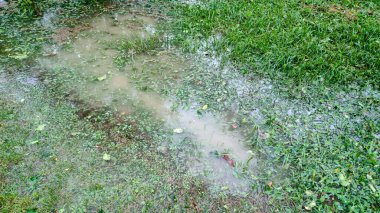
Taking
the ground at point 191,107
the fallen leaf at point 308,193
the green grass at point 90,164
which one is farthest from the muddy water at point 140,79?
the fallen leaf at point 308,193

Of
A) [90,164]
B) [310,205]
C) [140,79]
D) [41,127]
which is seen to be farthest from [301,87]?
[41,127]

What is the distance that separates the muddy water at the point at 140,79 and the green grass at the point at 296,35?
685mm

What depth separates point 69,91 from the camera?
3.41 m

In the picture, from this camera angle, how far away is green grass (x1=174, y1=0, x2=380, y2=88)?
3.65 m

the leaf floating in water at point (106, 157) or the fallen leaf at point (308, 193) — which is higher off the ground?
the fallen leaf at point (308, 193)

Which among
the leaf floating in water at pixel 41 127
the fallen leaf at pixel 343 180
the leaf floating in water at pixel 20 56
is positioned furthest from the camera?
the leaf floating in water at pixel 20 56

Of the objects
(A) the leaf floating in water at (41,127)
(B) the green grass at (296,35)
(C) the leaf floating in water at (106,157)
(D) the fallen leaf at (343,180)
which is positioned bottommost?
(A) the leaf floating in water at (41,127)

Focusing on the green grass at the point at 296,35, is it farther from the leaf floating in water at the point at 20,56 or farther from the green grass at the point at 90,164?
the leaf floating in water at the point at 20,56

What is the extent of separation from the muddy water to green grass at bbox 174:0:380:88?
0.68 meters

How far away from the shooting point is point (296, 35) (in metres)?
4.17

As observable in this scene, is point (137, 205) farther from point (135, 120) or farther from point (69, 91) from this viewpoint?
point (69, 91)

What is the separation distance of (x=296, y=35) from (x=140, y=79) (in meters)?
2.15

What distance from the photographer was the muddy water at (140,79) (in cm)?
273

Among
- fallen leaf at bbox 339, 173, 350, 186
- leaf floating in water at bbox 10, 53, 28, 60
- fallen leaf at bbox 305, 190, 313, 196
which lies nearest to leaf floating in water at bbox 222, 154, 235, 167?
fallen leaf at bbox 305, 190, 313, 196
